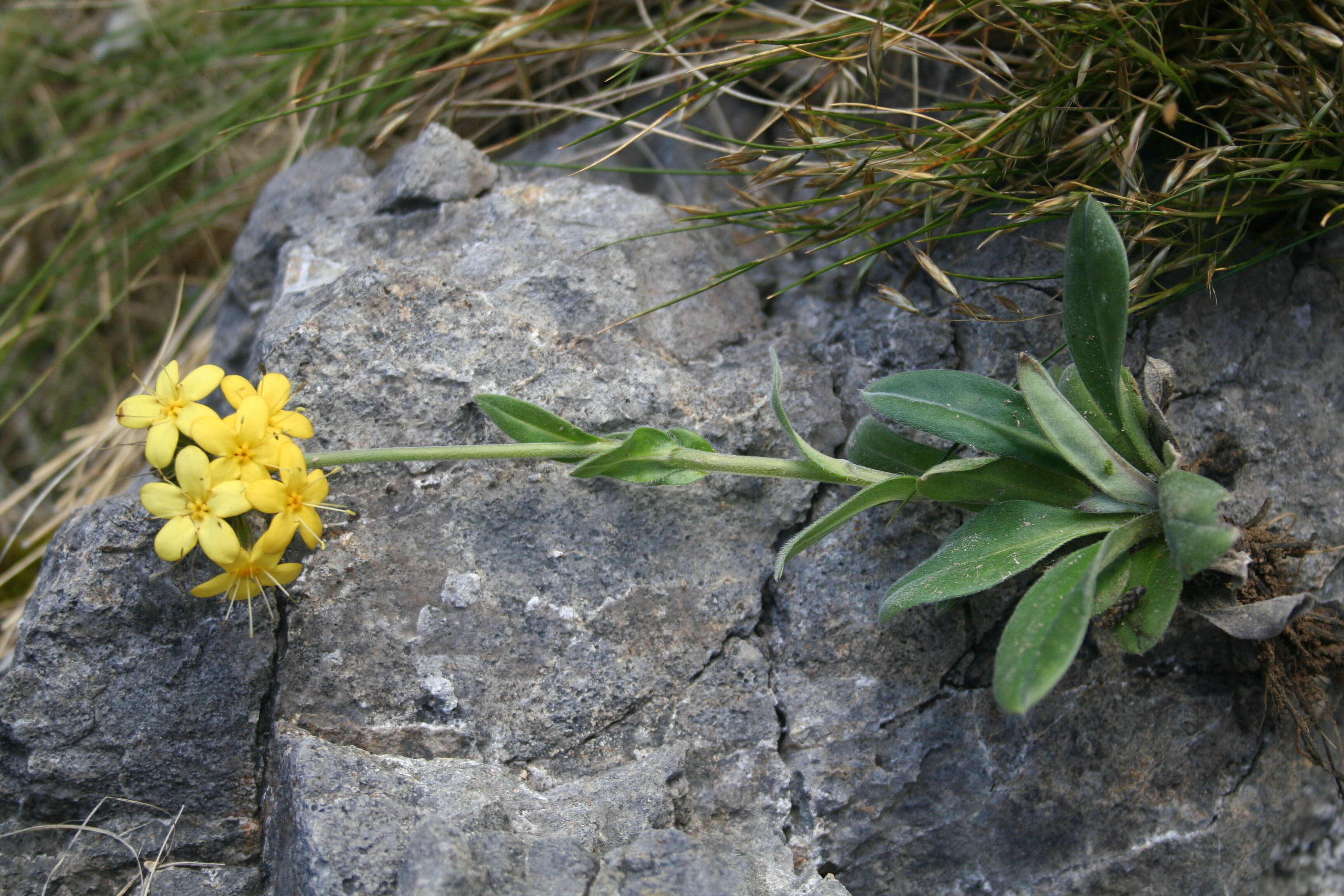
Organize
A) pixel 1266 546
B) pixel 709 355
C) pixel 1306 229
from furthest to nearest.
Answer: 1. pixel 709 355
2. pixel 1306 229
3. pixel 1266 546

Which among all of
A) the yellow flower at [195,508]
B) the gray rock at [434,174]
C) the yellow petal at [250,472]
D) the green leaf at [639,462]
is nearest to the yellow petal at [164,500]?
the yellow flower at [195,508]

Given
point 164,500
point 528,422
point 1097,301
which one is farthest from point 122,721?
point 1097,301

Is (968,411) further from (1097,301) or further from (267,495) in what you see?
(267,495)

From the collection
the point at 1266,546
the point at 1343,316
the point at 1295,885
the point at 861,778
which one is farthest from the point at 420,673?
the point at 1343,316

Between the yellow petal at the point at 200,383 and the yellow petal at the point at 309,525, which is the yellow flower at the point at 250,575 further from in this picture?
the yellow petal at the point at 200,383

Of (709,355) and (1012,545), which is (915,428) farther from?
(709,355)

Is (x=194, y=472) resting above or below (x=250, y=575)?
above

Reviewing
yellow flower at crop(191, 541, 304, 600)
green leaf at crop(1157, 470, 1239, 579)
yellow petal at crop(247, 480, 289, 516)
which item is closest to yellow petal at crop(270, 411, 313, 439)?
yellow petal at crop(247, 480, 289, 516)
